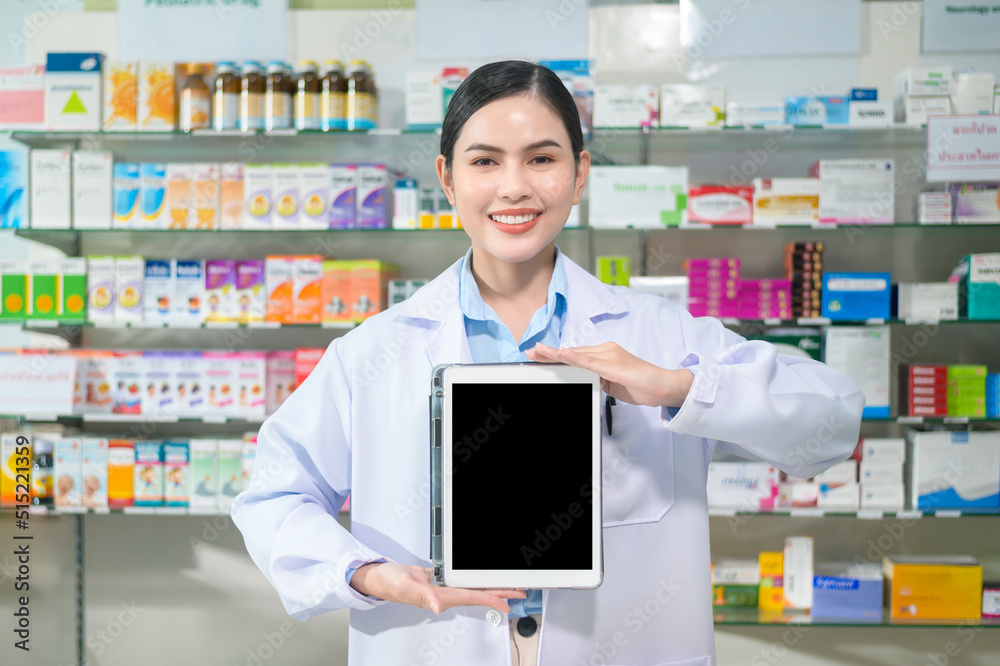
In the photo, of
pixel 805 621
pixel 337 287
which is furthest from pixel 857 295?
pixel 337 287

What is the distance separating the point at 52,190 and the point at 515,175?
9.24ft

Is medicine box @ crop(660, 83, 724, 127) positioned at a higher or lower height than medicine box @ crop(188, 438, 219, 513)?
higher

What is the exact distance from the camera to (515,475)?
1.07 m

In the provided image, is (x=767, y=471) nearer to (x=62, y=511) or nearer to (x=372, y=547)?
(x=372, y=547)

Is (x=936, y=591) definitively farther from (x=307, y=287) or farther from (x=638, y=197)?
(x=307, y=287)

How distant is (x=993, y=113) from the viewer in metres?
2.96

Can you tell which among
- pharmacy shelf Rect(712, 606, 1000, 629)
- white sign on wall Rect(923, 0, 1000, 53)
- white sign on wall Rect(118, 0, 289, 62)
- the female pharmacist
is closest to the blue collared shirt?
the female pharmacist

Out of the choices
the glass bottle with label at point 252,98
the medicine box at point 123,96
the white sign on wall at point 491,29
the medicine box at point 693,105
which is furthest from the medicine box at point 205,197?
the medicine box at point 693,105

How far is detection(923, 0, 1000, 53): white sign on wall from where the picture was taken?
10.8 ft

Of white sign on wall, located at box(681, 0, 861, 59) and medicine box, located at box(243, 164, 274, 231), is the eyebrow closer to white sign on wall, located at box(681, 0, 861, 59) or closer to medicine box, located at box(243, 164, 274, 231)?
medicine box, located at box(243, 164, 274, 231)

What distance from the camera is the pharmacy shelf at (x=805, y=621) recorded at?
2.96m

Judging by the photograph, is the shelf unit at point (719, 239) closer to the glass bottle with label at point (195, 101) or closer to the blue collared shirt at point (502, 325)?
the glass bottle with label at point (195, 101)

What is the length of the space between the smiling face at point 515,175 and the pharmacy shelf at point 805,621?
2.30m

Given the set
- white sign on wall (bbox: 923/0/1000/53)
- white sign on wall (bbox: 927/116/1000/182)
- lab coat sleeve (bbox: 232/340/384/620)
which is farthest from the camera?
white sign on wall (bbox: 923/0/1000/53)
